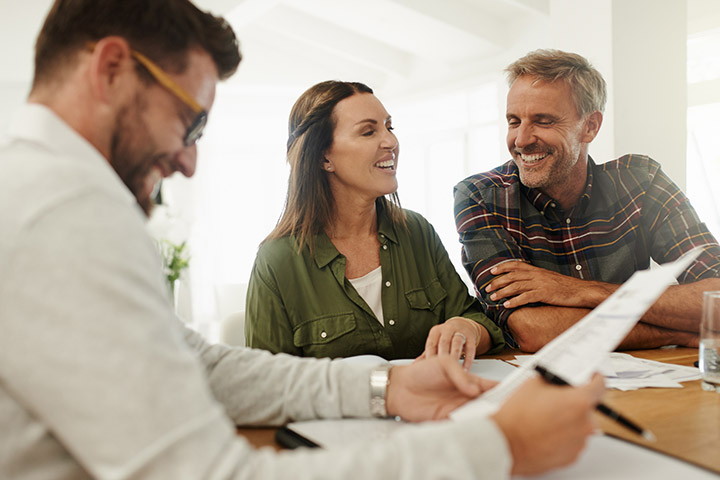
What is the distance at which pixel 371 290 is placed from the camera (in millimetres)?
1971

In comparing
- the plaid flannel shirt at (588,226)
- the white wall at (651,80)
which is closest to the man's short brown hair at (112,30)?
the plaid flannel shirt at (588,226)

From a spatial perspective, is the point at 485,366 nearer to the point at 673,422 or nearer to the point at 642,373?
the point at 642,373

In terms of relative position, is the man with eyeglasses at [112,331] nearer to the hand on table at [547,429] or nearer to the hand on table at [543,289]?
the hand on table at [547,429]

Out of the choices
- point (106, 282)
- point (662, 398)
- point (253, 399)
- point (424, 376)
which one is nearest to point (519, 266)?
point (662, 398)

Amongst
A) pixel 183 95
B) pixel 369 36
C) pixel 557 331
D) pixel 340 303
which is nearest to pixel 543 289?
pixel 557 331

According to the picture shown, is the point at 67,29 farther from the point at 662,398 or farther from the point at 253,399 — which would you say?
the point at 662,398

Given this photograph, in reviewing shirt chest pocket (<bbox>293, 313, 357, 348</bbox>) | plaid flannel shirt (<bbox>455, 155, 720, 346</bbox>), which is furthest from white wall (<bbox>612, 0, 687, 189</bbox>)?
shirt chest pocket (<bbox>293, 313, 357, 348</bbox>)

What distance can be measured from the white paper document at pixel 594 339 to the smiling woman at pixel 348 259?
69 cm

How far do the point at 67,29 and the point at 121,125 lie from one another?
0.16 meters

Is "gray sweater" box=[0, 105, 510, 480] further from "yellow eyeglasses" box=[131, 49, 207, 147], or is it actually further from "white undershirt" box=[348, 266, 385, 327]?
"white undershirt" box=[348, 266, 385, 327]

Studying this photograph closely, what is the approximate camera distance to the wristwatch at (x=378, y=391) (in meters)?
0.99

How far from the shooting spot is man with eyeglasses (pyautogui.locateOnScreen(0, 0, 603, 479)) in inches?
21.6

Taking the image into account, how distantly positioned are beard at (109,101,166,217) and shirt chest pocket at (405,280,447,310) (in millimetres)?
1255

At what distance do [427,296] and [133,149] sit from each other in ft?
4.44
